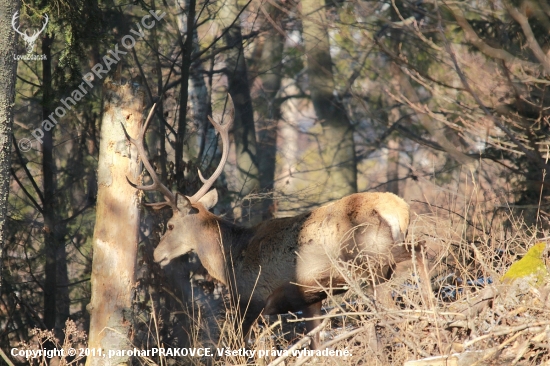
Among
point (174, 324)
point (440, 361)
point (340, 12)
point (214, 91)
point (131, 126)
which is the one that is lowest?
point (174, 324)

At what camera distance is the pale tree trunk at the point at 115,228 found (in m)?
6.05

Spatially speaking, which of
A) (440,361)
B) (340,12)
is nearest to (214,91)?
(340,12)

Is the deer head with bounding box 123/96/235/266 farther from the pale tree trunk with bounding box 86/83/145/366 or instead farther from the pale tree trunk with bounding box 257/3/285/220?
the pale tree trunk with bounding box 257/3/285/220

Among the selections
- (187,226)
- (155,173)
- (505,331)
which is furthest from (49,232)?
(505,331)

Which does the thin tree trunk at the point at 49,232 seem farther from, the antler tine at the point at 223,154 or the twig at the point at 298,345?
the twig at the point at 298,345

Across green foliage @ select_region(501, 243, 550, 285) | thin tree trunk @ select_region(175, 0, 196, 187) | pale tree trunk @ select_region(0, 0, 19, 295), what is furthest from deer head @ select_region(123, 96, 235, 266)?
green foliage @ select_region(501, 243, 550, 285)

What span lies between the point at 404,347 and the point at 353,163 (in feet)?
31.9

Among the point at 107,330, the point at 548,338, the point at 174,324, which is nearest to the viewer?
the point at 548,338

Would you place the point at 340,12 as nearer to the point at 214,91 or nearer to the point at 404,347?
the point at 214,91

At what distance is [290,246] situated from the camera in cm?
650

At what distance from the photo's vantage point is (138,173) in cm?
641

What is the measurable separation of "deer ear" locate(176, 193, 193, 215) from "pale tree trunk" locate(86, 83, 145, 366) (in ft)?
3.37

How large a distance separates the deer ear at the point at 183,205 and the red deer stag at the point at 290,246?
0.04ft

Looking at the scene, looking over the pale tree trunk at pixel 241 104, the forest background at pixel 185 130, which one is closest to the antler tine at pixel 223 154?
the forest background at pixel 185 130
